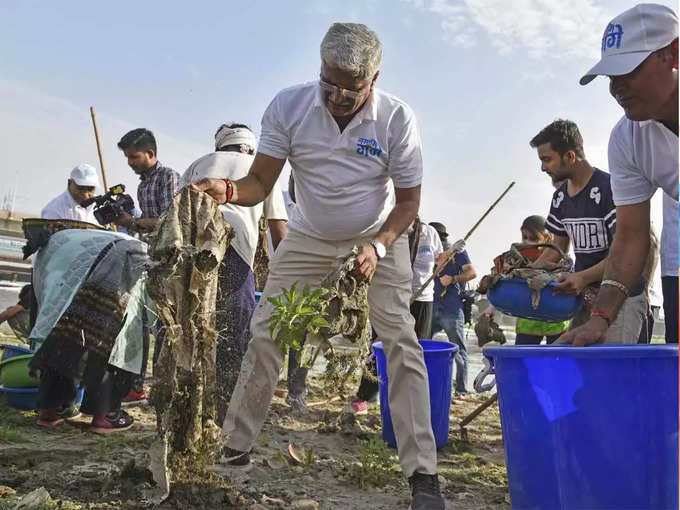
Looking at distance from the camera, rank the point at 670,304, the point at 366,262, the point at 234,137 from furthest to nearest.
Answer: the point at 234,137 → the point at 670,304 → the point at 366,262

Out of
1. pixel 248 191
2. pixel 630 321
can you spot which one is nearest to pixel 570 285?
pixel 630 321

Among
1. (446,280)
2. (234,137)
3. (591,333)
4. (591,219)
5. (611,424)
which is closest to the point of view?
(611,424)

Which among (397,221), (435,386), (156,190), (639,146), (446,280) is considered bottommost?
(435,386)

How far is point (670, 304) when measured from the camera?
285 centimetres

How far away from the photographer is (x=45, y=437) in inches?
148

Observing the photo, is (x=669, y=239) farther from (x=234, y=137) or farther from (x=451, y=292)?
(x=451, y=292)

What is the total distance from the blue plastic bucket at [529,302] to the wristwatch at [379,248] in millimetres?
1039

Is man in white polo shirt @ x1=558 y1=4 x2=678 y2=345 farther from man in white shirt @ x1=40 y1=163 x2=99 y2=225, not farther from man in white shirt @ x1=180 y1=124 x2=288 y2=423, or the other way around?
man in white shirt @ x1=40 y1=163 x2=99 y2=225

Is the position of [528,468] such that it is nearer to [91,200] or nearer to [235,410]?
[235,410]

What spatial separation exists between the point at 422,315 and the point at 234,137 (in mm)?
2719

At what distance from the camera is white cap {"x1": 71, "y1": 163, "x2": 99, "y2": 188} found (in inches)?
222

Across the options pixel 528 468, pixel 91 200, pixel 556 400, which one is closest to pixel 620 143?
pixel 556 400

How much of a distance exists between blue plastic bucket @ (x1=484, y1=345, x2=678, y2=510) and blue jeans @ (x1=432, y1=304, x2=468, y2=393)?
14.7 ft

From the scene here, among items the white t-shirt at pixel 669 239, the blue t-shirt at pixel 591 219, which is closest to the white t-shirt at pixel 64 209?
the blue t-shirt at pixel 591 219
